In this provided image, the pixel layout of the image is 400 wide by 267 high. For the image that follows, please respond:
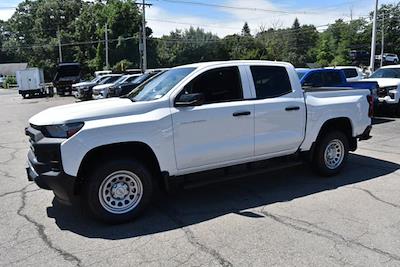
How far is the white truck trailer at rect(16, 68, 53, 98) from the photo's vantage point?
35.2 m

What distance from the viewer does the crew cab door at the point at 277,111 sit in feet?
19.6

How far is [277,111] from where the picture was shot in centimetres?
607

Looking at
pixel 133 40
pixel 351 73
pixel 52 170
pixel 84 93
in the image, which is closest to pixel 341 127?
pixel 52 170

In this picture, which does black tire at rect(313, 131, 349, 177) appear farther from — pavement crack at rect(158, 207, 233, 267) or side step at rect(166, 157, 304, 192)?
pavement crack at rect(158, 207, 233, 267)

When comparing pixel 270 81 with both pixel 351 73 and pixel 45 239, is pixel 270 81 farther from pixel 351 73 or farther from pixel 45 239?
pixel 351 73

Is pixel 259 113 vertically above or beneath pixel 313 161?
above

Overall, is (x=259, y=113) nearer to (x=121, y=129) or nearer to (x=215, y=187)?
(x=215, y=187)

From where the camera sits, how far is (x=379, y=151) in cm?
905

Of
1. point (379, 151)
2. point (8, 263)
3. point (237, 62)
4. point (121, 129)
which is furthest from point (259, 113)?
point (379, 151)

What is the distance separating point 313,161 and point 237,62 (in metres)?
2.20

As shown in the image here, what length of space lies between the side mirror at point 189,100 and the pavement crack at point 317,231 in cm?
167

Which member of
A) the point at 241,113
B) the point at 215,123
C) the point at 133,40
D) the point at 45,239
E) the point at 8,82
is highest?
the point at 133,40

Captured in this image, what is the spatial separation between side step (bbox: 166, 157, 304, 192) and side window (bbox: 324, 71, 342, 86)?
7950mm

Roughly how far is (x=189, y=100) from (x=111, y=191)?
148cm
